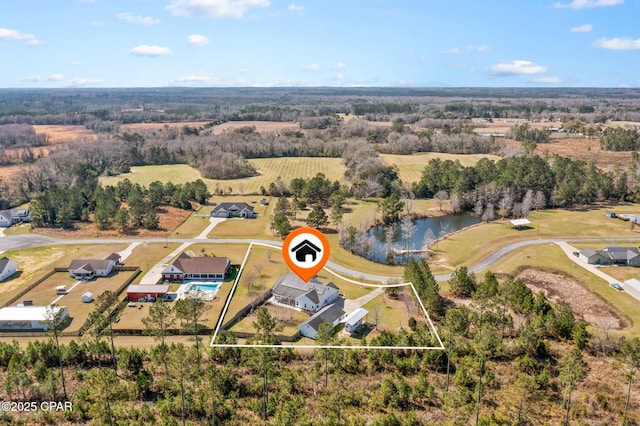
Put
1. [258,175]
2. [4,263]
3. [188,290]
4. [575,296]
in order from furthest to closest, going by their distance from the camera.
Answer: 1. [258,175]
2. [4,263]
3. [575,296]
4. [188,290]

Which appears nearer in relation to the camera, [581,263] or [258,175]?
[581,263]

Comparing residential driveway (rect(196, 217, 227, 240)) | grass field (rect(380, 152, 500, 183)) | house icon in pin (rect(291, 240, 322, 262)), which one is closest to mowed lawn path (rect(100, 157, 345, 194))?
grass field (rect(380, 152, 500, 183))

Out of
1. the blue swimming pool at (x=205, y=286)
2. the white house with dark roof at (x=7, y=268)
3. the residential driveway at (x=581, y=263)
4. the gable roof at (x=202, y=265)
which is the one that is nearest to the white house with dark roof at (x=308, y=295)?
the blue swimming pool at (x=205, y=286)

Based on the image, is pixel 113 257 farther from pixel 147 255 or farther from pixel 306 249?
pixel 306 249

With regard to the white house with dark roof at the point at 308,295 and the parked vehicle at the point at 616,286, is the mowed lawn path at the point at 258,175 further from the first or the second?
the parked vehicle at the point at 616,286

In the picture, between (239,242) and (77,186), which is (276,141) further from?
(239,242)

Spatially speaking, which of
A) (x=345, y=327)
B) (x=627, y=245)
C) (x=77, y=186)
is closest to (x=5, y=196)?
(x=77, y=186)

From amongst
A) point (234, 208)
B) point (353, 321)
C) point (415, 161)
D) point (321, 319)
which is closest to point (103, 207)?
point (234, 208)
